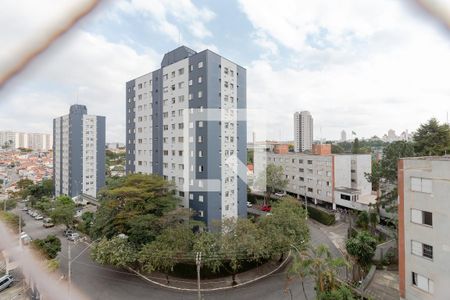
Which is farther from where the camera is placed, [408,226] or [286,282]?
[286,282]

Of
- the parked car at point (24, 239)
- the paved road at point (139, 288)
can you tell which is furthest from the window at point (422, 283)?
the parked car at point (24, 239)

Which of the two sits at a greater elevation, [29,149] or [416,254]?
[29,149]

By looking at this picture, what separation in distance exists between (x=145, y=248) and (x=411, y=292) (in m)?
8.84

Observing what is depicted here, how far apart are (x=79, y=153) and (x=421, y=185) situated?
28.7m

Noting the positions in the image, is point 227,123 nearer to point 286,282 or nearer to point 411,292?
point 286,282

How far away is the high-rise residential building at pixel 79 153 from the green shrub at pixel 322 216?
2272 centimetres

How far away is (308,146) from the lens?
37656 millimetres

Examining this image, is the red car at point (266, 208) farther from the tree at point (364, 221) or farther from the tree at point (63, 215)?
the tree at point (63, 215)

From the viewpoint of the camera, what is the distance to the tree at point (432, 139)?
13.5 meters

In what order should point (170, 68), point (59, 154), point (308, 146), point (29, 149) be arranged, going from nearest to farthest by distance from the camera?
1. point (170, 68)
2. point (59, 154)
3. point (29, 149)
4. point (308, 146)

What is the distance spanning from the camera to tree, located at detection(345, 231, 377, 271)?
9703mm

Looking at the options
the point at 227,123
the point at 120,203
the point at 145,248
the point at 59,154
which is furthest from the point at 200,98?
the point at 59,154

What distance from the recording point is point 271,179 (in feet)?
68.3

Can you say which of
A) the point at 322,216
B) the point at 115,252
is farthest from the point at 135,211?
the point at 322,216
